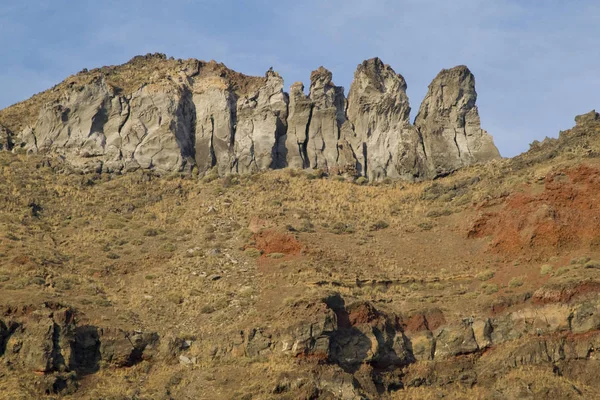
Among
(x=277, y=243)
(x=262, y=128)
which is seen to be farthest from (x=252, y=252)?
(x=262, y=128)

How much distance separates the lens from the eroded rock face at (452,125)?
82688 mm

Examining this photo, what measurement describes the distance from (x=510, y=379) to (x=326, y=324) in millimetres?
9090

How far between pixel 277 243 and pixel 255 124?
23.7 m

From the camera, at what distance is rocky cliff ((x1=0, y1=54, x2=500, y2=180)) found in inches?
3177

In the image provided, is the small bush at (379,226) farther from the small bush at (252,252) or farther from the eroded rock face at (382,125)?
the eroded rock face at (382,125)

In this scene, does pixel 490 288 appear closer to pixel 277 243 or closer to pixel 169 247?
pixel 277 243

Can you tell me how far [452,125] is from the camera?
85.4m

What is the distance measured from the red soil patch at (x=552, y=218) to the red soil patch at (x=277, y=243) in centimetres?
1205

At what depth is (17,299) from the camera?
51219mm

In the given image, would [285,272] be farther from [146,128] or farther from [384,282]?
[146,128]

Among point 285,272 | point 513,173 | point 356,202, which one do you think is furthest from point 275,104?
point 285,272

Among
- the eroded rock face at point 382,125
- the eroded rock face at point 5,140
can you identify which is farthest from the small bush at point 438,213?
the eroded rock face at point 5,140

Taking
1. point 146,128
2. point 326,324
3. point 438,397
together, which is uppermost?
point 146,128

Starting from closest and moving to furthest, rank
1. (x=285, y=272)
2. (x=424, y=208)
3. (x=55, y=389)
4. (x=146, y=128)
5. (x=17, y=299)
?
(x=55, y=389), (x=17, y=299), (x=285, y=272), (x=424, y=208), (x=146, y=128)
